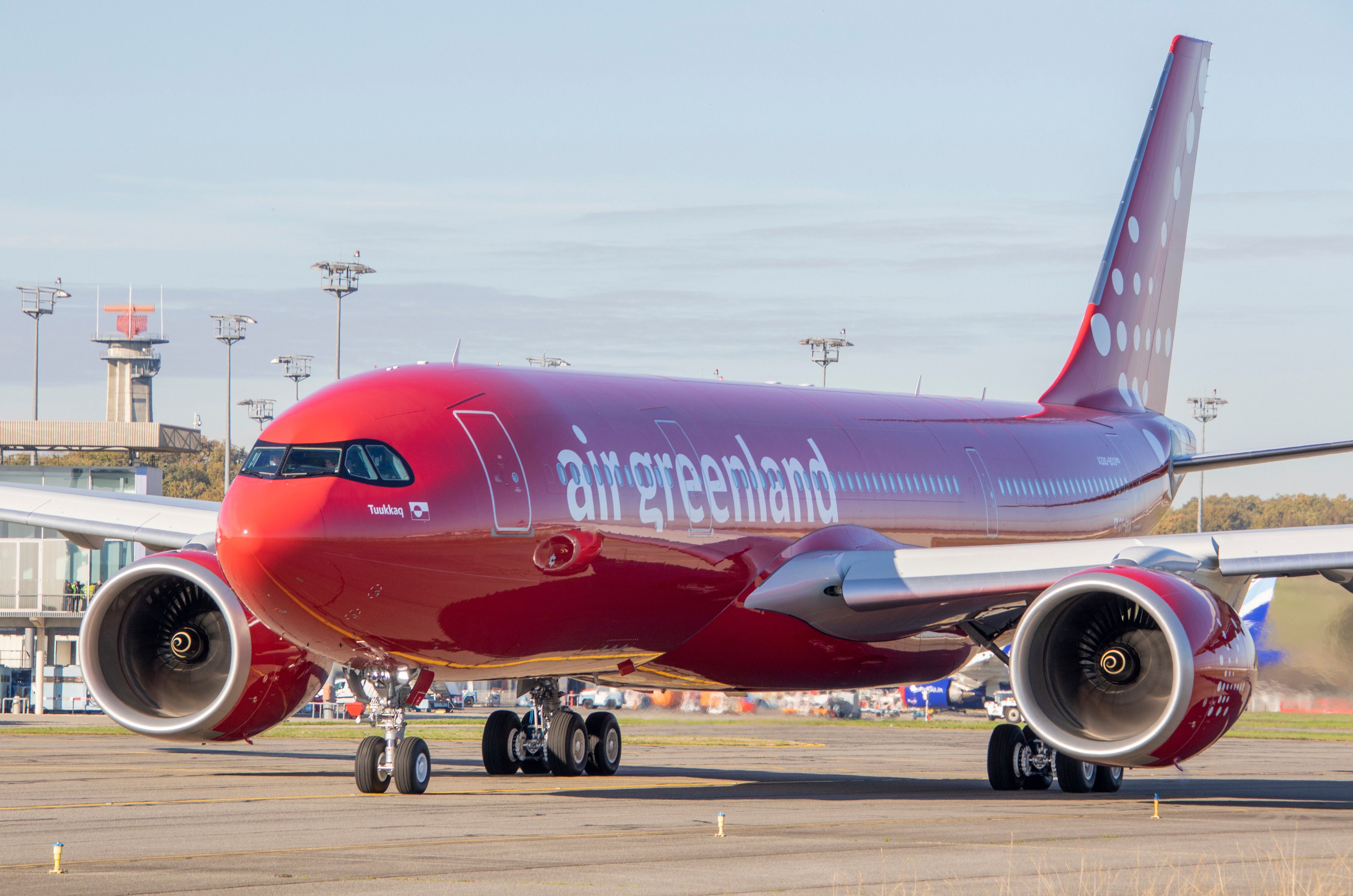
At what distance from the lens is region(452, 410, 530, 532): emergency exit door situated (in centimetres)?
1620

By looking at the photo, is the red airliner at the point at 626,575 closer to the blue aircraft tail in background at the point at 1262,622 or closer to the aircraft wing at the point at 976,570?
the aircraft wing at the point at 976,570

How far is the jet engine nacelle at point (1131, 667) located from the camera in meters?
15.7

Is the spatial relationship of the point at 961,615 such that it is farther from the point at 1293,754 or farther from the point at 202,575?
the point at 1293,754

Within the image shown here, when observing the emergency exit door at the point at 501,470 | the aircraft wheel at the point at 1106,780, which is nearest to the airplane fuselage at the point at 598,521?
the emergency exit door at the point at 501,470

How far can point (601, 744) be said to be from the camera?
70.2 feet

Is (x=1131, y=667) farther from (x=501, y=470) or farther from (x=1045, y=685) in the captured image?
(x=501, y=470)

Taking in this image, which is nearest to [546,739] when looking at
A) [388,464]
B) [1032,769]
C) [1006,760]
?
[1006,760]

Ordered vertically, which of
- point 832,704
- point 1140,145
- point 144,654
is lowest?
point 832,704

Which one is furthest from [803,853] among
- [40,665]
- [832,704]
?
[40,665]

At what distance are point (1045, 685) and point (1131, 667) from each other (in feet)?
2.71

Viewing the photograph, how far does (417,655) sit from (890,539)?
24.8 feet

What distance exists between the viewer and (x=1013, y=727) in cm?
2073

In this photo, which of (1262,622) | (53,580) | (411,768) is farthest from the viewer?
(53,580)

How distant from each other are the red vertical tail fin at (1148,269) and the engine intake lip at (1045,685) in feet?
42.0
